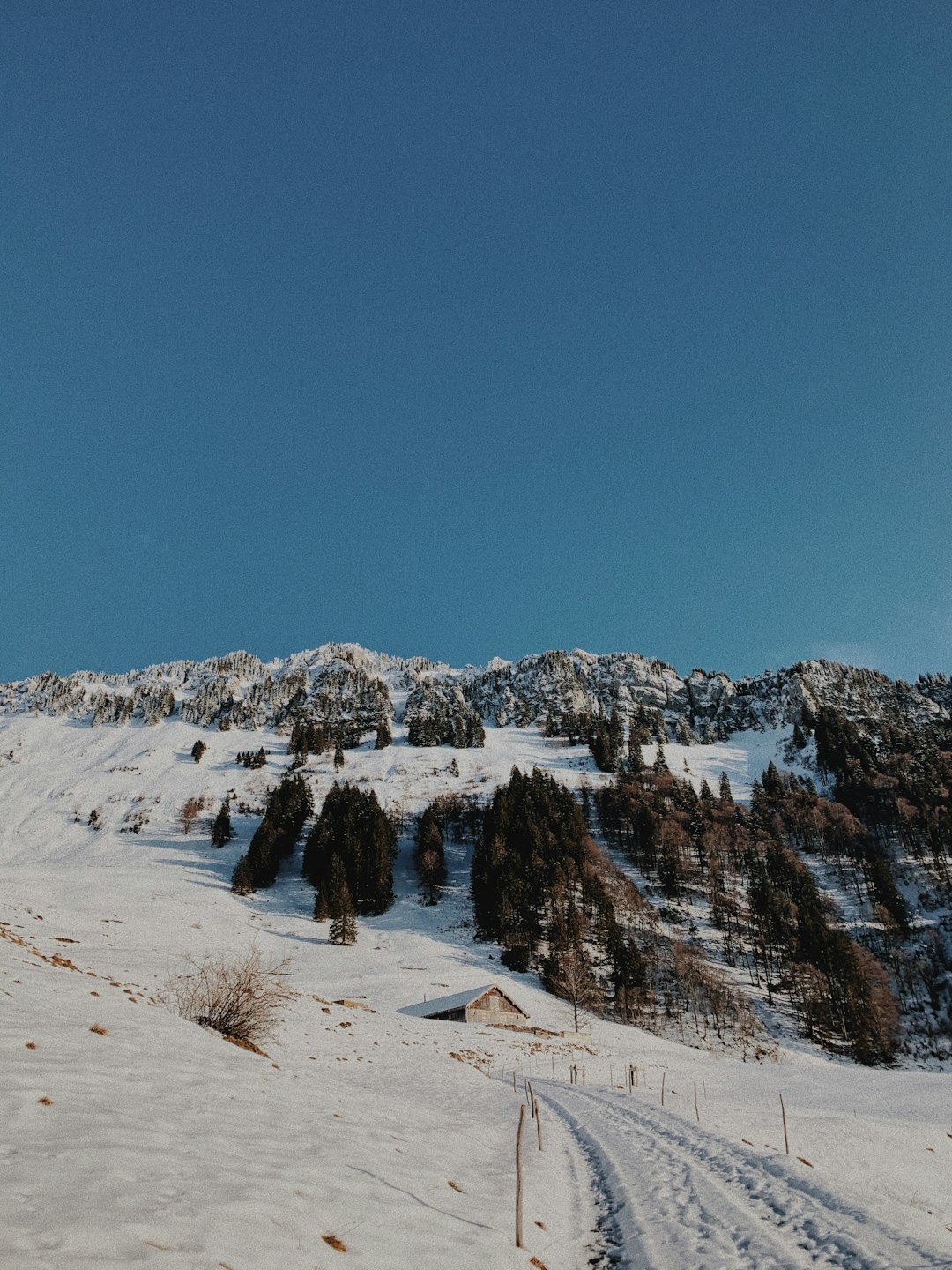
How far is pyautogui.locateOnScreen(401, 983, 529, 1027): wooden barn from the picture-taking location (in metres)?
45.8

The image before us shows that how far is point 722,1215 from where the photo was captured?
10320mm

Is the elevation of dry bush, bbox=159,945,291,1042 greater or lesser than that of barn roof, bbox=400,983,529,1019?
greater

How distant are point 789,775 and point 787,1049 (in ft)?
357

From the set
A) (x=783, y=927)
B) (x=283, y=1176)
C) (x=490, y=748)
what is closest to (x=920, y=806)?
(x=783, y=927)

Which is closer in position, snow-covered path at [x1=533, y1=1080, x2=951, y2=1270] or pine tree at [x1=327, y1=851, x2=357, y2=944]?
snow-covered path at [x1=533, y1=1080, x2=951, y2=1270]

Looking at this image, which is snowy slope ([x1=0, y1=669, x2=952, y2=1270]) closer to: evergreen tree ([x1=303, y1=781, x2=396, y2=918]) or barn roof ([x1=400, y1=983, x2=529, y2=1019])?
barn roof ([x1=400, y1=983, x2=529, y2=1019])

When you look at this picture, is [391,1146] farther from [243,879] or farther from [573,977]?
[243,879]

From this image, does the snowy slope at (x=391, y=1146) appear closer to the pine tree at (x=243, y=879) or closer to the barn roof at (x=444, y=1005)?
the barn roof at (x=444, y=1005)

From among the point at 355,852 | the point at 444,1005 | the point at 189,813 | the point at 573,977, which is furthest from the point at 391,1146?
the point at 189,813

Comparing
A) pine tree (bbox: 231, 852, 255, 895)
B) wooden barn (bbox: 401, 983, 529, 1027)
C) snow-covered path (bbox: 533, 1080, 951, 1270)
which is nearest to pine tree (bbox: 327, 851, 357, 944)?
pine tree (bbox: 231, 852, 255, 895)

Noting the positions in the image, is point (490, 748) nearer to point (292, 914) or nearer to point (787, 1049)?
point (292, 914)

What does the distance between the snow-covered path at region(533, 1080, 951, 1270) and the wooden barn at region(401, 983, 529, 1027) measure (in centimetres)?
3319

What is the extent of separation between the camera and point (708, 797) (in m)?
131

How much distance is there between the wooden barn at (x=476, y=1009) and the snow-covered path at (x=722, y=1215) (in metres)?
33.2
